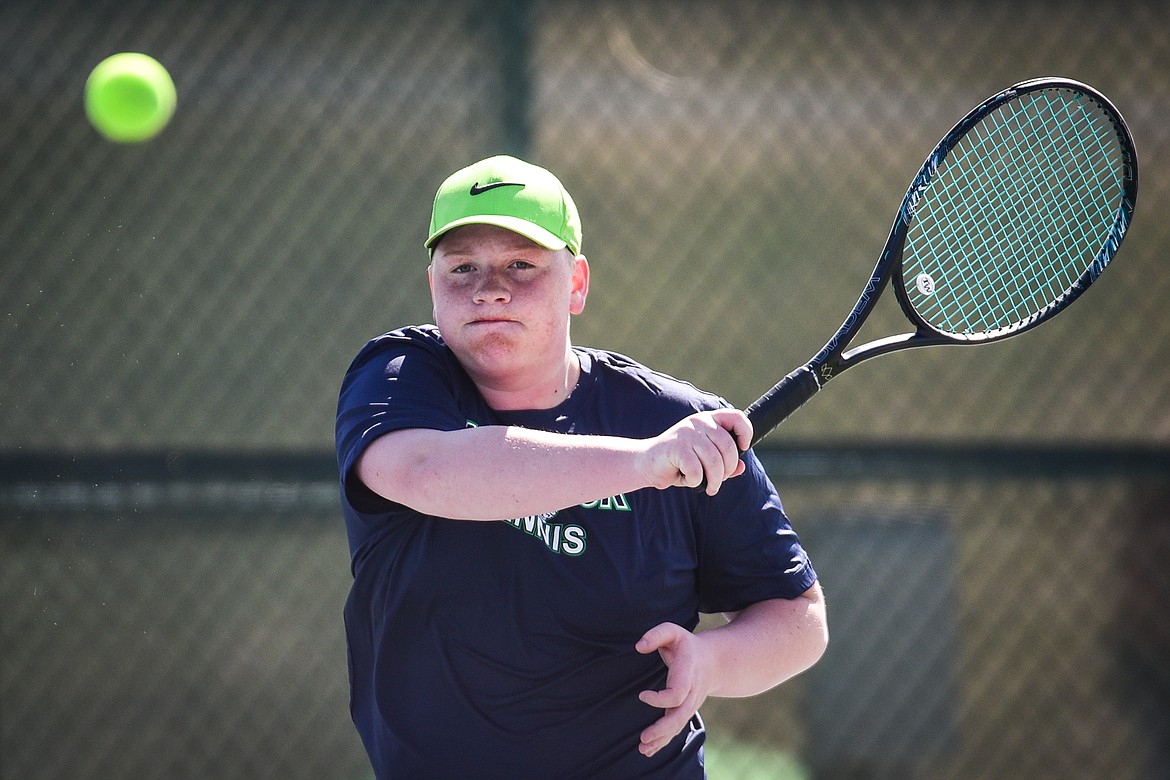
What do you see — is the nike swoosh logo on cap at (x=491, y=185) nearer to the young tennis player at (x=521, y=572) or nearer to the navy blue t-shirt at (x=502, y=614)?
the young tennis player at (x=521, y=572)

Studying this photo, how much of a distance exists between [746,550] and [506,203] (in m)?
0.61

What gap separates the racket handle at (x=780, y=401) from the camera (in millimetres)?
1722

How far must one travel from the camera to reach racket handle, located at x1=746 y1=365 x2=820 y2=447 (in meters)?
1.72

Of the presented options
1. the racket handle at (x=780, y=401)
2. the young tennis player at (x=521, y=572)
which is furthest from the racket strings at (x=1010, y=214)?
the young tennis player at (x=521, y=572)

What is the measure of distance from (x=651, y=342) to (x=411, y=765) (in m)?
1.93

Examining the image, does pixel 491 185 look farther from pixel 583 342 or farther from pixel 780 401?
pixel 583 342

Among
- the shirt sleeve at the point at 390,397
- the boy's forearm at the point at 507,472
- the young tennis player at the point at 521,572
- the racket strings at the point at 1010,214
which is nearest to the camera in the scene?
the boy's forearm at the point at 507,472

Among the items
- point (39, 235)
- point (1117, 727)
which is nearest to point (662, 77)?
point (39, 235)

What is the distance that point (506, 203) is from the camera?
1.71 meters

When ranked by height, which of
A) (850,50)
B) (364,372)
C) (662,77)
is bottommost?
(364,372)

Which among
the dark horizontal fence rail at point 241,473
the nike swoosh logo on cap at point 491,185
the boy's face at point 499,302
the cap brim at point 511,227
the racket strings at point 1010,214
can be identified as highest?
the racket strings at point 1010,214

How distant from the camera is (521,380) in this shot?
1.78 metres

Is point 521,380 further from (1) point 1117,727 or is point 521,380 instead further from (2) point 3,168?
(1) point 1117,727

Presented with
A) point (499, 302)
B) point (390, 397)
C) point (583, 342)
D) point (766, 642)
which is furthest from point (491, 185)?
point (583, 342)
